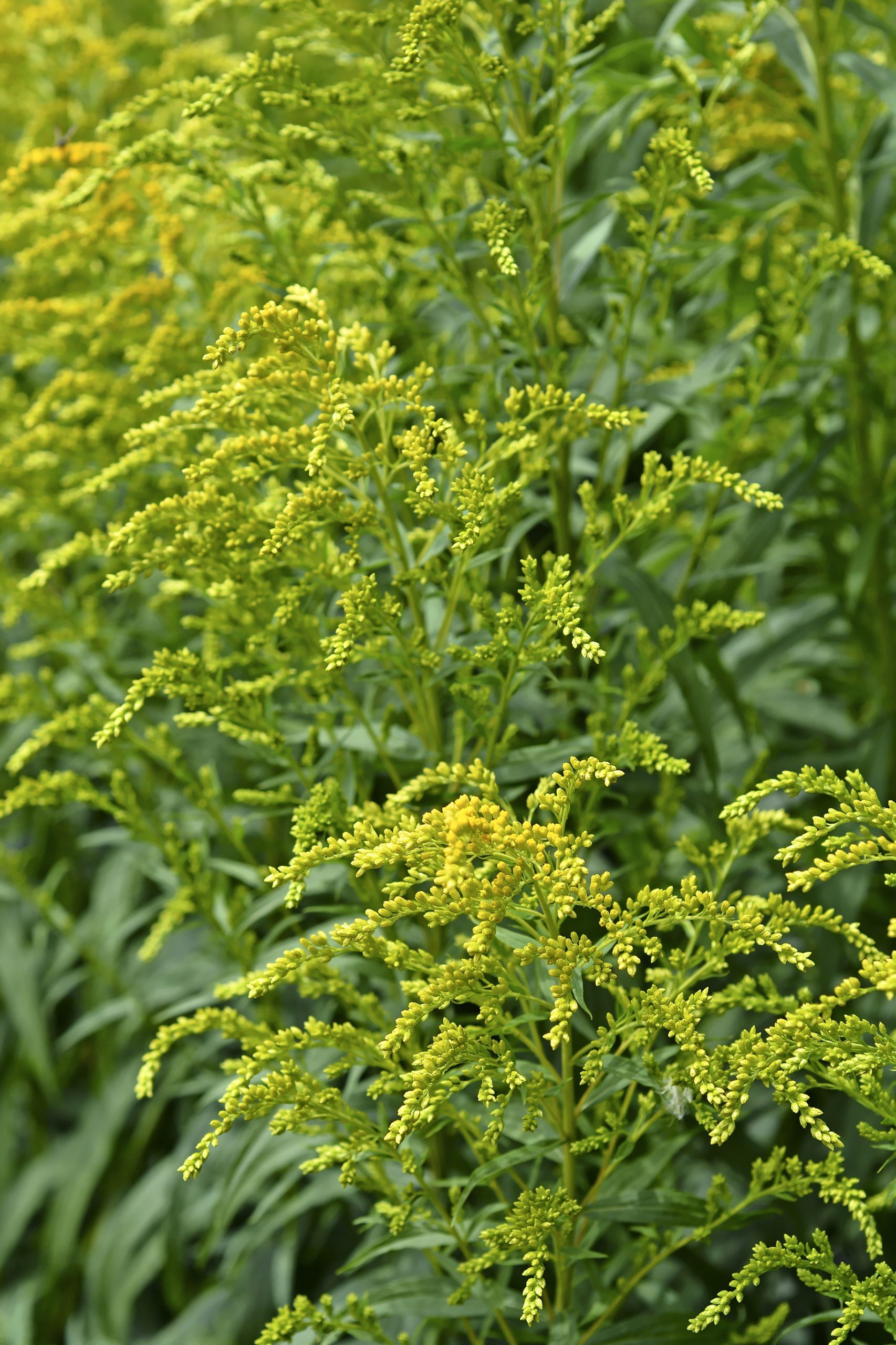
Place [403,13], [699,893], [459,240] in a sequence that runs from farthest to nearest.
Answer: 1. [459,240]
2. [403,13]
3. [699,893]

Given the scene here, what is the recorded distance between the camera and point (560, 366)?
1580 millimetres

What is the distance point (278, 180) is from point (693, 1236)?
4.43 feet

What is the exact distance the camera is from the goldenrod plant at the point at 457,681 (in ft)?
3.84

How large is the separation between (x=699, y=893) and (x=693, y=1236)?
1.42ft

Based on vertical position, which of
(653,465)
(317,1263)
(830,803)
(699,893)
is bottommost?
(317,1263)

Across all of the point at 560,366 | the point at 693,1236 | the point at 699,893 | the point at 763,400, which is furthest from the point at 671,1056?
the point at 763,400

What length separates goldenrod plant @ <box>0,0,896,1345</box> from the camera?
1170 mm

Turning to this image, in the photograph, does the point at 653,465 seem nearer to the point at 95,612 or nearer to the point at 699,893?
the point at 699,893

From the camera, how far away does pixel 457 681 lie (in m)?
1.35

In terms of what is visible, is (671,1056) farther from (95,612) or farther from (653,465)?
(95,612)

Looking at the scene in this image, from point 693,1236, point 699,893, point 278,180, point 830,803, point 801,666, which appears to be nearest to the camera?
point 699,893

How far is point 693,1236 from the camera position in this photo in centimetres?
129

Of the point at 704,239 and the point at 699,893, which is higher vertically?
the point at 704,239

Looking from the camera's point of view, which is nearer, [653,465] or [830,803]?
[653,465]
